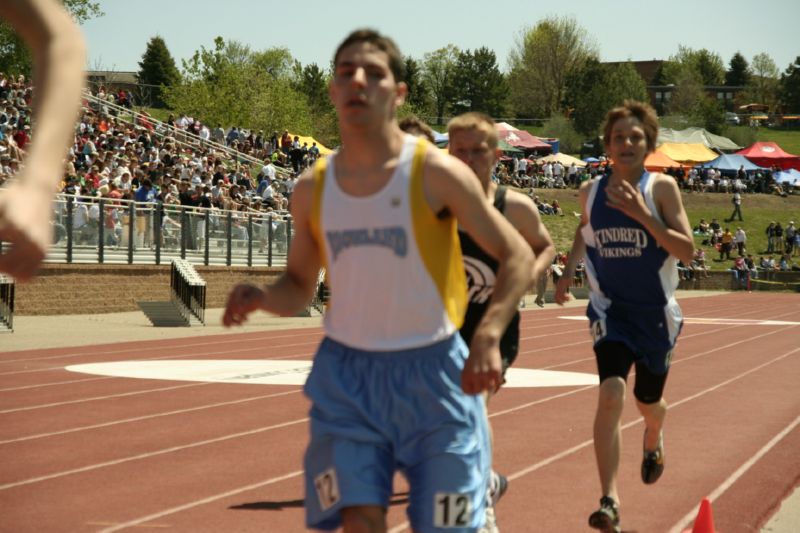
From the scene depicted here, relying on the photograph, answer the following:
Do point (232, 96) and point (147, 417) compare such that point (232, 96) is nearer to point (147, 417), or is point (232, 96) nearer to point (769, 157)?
point (769, 157)

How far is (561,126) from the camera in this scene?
11412cm

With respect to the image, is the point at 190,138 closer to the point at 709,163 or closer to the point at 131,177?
the point at 131,177

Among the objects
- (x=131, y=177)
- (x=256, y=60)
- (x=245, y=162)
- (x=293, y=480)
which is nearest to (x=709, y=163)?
(x=245, y=162)

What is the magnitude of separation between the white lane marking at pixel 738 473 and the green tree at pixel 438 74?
12383cm

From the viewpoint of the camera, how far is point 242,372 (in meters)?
14.9

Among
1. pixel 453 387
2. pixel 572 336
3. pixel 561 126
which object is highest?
pixel 561 126

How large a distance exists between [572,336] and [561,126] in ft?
304

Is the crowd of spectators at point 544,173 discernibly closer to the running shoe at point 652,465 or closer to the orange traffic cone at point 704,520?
the running shoe at point 652,465

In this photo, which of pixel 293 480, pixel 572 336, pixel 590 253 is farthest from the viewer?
pixel 572 336

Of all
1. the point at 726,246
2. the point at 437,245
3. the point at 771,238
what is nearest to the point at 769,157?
the point at 771,238

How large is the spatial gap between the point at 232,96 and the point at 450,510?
251 feet

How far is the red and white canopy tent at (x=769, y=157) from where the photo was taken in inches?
2963

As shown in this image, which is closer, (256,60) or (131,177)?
(131,177)

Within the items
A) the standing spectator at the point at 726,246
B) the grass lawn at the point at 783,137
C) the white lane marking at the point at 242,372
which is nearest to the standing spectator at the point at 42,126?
the white lane marking at the point at 242,372
